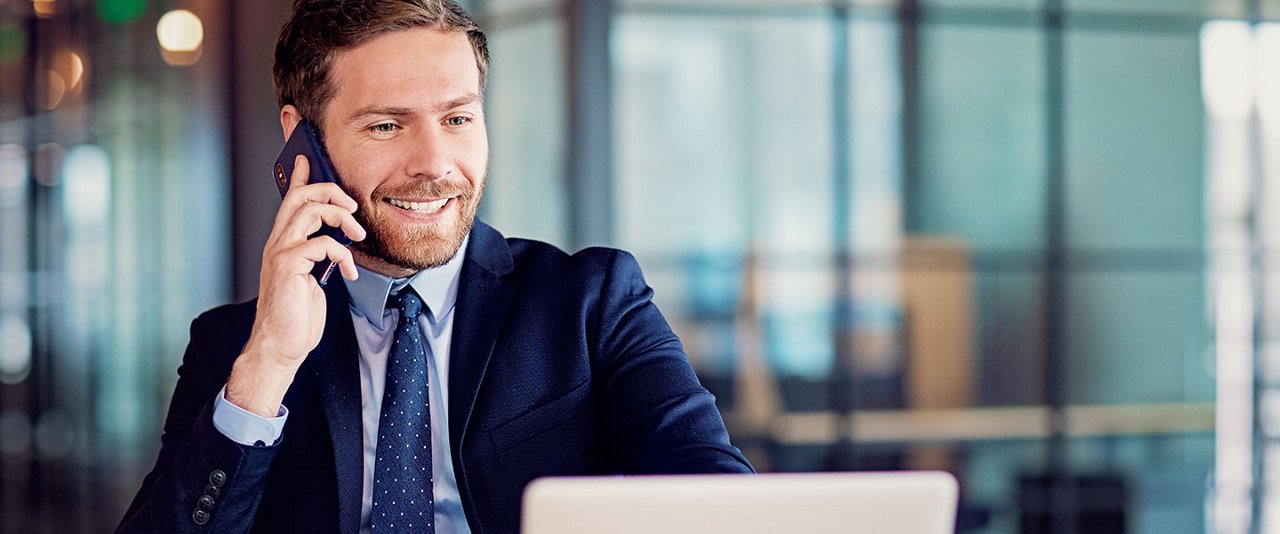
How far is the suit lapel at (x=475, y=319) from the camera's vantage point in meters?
1.78

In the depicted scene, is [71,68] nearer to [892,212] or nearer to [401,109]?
[892,212]

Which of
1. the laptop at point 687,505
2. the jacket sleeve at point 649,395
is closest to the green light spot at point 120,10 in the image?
the jacket sleeve at point 649,395

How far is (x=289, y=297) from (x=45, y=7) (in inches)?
234

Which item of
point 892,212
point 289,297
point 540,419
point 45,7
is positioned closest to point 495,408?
point 540,419

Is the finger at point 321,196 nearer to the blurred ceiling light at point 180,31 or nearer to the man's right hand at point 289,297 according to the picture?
the man's right hand at point 289,297

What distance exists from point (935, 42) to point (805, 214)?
0.92 m

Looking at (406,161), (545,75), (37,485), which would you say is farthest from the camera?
(37,485)

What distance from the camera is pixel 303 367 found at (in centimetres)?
183

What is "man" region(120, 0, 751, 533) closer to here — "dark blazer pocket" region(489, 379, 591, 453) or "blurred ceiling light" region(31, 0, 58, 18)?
"dark blazer pocket" region(489, 379, 591, 453)

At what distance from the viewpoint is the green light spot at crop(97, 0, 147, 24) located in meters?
6.19

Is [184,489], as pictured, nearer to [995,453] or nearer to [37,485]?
[995,453]

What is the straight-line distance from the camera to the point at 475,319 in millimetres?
1857

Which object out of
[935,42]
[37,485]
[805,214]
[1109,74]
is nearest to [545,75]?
[805,214]

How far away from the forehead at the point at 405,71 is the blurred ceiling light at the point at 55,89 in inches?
215
